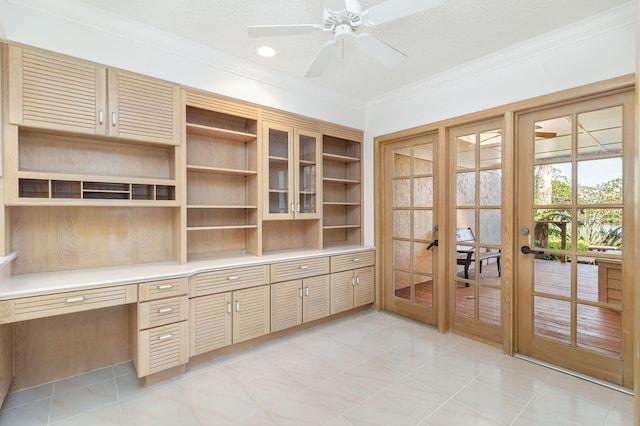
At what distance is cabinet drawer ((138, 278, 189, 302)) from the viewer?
2213 millimetres

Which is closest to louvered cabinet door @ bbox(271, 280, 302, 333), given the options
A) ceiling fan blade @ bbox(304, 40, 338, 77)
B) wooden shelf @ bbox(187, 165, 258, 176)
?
wooden shelf @ bbox(187, 165, 258, 176)

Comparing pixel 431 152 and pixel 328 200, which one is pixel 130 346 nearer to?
pixel 328 200

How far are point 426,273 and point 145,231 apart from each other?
113 inches

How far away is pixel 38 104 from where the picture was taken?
2057 millimetres

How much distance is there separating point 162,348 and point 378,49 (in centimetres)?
262

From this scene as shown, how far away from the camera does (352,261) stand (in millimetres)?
3652

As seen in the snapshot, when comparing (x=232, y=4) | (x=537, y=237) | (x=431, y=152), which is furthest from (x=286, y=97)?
(x=537, y=237)

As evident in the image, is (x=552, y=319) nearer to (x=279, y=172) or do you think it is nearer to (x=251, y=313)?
(x=251, y=313)

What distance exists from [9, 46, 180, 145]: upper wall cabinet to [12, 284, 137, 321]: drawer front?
1124mm

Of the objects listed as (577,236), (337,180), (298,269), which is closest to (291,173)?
(337,180)

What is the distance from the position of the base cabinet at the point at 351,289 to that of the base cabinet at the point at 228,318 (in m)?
0.85

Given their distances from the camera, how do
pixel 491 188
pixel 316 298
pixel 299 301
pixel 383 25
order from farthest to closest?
1. pixel 316 298
2. pixel 299 301
3. pixel 491 188
4. pixel 383 25

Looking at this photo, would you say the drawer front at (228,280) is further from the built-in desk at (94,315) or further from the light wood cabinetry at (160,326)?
the light wood cabinetry at (160,326)

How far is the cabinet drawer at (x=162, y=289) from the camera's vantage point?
221 cm
